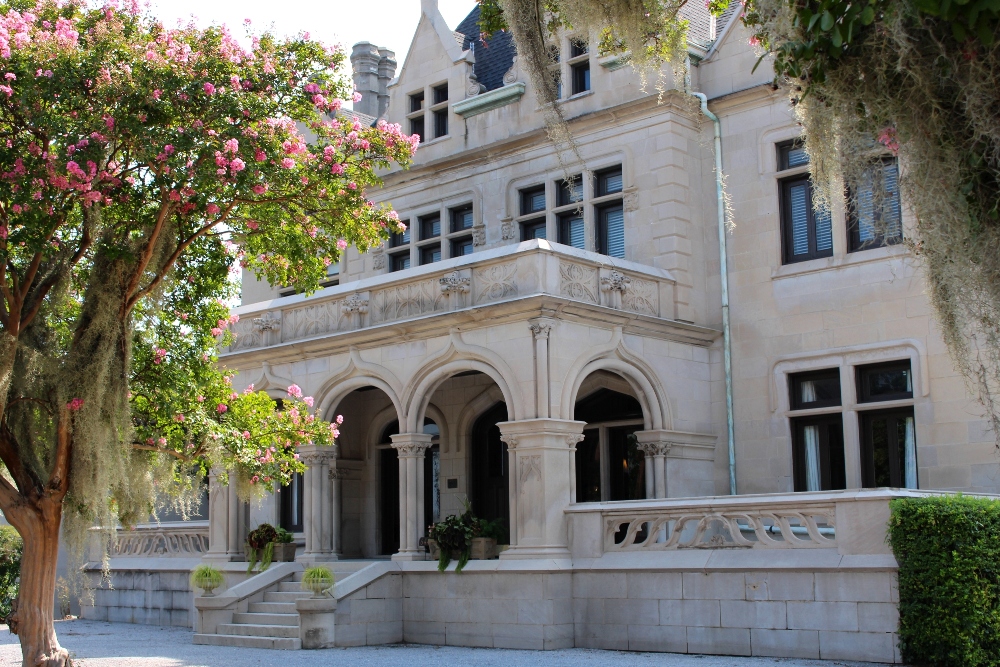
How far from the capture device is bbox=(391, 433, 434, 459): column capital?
18.6 m

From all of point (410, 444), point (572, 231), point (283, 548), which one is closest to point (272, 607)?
point (283, 548)

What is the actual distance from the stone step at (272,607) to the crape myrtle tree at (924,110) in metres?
13.3

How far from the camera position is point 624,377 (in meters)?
18.2

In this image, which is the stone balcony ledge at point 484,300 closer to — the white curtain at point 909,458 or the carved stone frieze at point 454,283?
the carved stone frieze at point 454,283

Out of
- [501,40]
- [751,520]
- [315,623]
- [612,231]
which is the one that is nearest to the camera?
[751,520]

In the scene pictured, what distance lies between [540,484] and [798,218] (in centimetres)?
613

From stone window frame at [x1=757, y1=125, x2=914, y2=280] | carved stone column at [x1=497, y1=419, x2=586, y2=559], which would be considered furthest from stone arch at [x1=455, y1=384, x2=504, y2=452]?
stone window frame at [x1=757, y1=125, x2=914, y2=280]

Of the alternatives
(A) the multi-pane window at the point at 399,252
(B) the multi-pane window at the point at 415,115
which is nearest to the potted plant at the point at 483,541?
(A) the multi-pane window at the point at 399,252

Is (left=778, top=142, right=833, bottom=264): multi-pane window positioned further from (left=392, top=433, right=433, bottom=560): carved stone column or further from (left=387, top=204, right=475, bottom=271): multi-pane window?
(left=392, top=433, right=433, bottom=560): carved stone column

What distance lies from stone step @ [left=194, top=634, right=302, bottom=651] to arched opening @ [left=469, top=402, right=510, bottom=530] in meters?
5.34

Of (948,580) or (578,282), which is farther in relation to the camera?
(578,282)

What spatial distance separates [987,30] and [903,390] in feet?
43.8

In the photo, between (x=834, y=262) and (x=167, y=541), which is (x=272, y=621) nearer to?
(x=167, y=541)

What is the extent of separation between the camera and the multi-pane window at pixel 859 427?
17.6 metres
